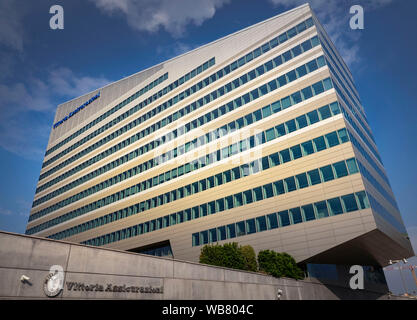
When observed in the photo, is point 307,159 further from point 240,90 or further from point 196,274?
point 196,274

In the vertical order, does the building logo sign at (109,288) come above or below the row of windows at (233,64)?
below

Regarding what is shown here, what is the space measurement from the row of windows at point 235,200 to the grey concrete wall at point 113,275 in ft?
33.9

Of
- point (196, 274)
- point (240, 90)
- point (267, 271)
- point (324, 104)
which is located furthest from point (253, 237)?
point (240, 90)

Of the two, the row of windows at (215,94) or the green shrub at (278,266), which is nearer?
the green shrub at (278,266)

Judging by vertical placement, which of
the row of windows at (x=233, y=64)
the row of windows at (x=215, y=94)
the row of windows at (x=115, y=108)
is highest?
the row of windows at (x=115, y=108)

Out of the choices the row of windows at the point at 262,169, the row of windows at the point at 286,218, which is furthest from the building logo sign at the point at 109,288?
the row of windows at the point at 262,169

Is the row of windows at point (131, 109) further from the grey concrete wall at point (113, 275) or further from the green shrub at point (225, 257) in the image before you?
the grey concrete wall at point (113, 275)

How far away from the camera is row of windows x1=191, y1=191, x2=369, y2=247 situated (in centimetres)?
2872

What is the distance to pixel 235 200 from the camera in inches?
1473

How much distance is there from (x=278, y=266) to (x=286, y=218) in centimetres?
618

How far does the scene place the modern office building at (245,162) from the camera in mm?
30891

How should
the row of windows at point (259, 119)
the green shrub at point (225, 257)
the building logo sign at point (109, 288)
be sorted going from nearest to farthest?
the building logo sign at point (109, 288) → the green shrub at point (225, 257) → the row of windows at point (259, 119)

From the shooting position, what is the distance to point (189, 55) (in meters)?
53.5

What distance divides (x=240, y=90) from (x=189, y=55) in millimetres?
15726
